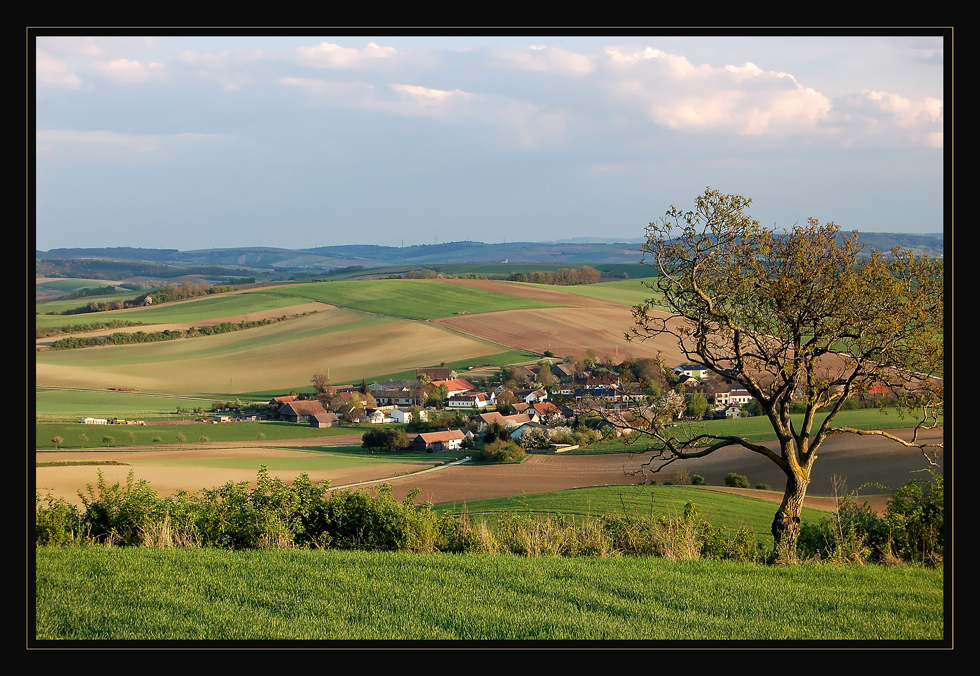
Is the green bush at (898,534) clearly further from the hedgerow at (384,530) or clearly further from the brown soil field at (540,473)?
the brown soil field at (540,473)

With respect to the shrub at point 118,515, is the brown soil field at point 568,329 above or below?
above

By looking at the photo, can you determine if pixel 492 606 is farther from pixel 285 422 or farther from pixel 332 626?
pixel 285 422

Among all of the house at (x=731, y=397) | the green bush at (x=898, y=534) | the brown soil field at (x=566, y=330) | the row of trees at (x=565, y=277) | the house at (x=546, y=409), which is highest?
the row of trees at (x=565, y=277)

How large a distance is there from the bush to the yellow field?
27.2 meters

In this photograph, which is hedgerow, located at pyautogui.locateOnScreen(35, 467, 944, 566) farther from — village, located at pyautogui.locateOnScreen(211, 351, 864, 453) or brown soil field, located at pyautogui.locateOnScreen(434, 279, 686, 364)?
brown soil field, located at pyautogui.locateOnScreen(434, 279, 686, 364)

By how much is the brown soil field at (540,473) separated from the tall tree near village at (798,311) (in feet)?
33.5

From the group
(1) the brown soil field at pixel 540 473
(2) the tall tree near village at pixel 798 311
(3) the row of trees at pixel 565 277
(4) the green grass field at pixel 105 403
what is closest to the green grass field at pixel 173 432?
(1) the brown soil field at pixel 540 473

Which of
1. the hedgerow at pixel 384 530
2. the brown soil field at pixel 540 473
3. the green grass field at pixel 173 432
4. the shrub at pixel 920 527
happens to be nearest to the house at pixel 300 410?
the green grass field at pixel 173 432

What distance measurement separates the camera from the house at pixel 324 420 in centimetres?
4006

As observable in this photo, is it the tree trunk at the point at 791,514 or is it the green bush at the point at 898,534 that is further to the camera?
the tree trunk at the point at 791,514

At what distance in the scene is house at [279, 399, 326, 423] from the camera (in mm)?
40875

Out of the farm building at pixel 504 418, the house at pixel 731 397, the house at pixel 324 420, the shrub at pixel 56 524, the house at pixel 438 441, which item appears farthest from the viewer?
the house at pixel 324 420

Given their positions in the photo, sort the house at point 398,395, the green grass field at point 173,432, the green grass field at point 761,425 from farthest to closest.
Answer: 1. the house at point 398,395
2. the green grass field at point 173,432
3. the green grass field at point 761,425
